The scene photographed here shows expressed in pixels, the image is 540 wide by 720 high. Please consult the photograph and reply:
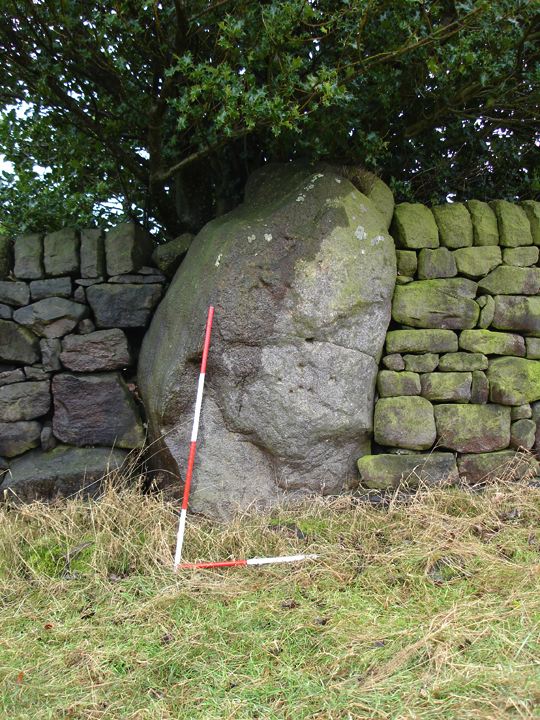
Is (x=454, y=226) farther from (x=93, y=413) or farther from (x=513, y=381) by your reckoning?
(x=93, y=413)

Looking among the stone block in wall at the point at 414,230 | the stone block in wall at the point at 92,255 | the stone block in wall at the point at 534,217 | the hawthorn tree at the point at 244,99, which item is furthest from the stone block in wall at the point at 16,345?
the stone block in wall at the point at 534,217

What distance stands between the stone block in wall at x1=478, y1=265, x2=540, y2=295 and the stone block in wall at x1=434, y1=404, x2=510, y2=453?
2.70 ft

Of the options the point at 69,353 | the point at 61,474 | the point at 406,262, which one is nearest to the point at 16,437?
the point at 61,474

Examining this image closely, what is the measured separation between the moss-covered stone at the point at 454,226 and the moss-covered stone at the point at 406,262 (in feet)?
0.84

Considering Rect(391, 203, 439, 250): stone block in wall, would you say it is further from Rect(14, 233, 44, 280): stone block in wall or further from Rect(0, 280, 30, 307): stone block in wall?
Rect(0, 280, 30, 307): stone block in wall

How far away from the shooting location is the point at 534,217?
15.3ft

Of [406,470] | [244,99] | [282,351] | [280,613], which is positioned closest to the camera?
[280,613]

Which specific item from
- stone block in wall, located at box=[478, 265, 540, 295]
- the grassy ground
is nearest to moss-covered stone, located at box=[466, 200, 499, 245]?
stone block in wall, located at box=[478, 265, 540, 295]

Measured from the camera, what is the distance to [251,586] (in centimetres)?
337

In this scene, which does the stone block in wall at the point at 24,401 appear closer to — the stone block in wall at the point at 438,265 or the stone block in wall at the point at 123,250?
the stone block in wall at the point at 123,250

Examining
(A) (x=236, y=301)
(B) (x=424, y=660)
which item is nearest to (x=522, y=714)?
(B) (x=424, y=660)

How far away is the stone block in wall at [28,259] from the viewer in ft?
15.5

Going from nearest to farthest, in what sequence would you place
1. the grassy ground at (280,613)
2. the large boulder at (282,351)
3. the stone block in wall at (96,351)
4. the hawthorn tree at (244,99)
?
the grassy ground at (280,613)
the hawthorn tree at (244,99)
the large boulder at (282,351)
the stone block in wall at (96,351)

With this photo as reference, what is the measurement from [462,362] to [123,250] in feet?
8.28
